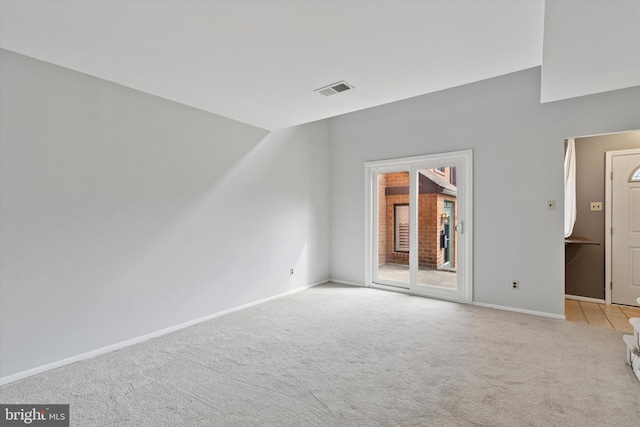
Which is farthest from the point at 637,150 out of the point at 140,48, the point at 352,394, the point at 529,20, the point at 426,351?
the point at 140,48

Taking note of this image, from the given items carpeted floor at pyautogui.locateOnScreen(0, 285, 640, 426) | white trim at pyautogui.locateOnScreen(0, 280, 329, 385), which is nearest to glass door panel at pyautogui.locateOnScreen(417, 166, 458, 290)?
carpeted floor at pyautogui.locateOnScreen(0, 285, 640, 426)

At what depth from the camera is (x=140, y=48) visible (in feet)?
7.09

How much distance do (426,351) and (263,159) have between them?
3034mm

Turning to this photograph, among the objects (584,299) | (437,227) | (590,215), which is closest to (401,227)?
(437,227)

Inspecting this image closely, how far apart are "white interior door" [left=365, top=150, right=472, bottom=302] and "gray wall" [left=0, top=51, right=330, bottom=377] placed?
→ 178cm

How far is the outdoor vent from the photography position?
2.78 metres

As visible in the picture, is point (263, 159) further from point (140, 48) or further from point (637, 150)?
point (637, 150)

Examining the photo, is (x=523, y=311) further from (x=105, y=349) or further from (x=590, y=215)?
(x=105, y=349)

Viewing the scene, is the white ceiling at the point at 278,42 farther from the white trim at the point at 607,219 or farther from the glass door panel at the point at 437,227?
the white trim at the point at 607,219

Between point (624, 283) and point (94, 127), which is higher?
point (94, 127)
